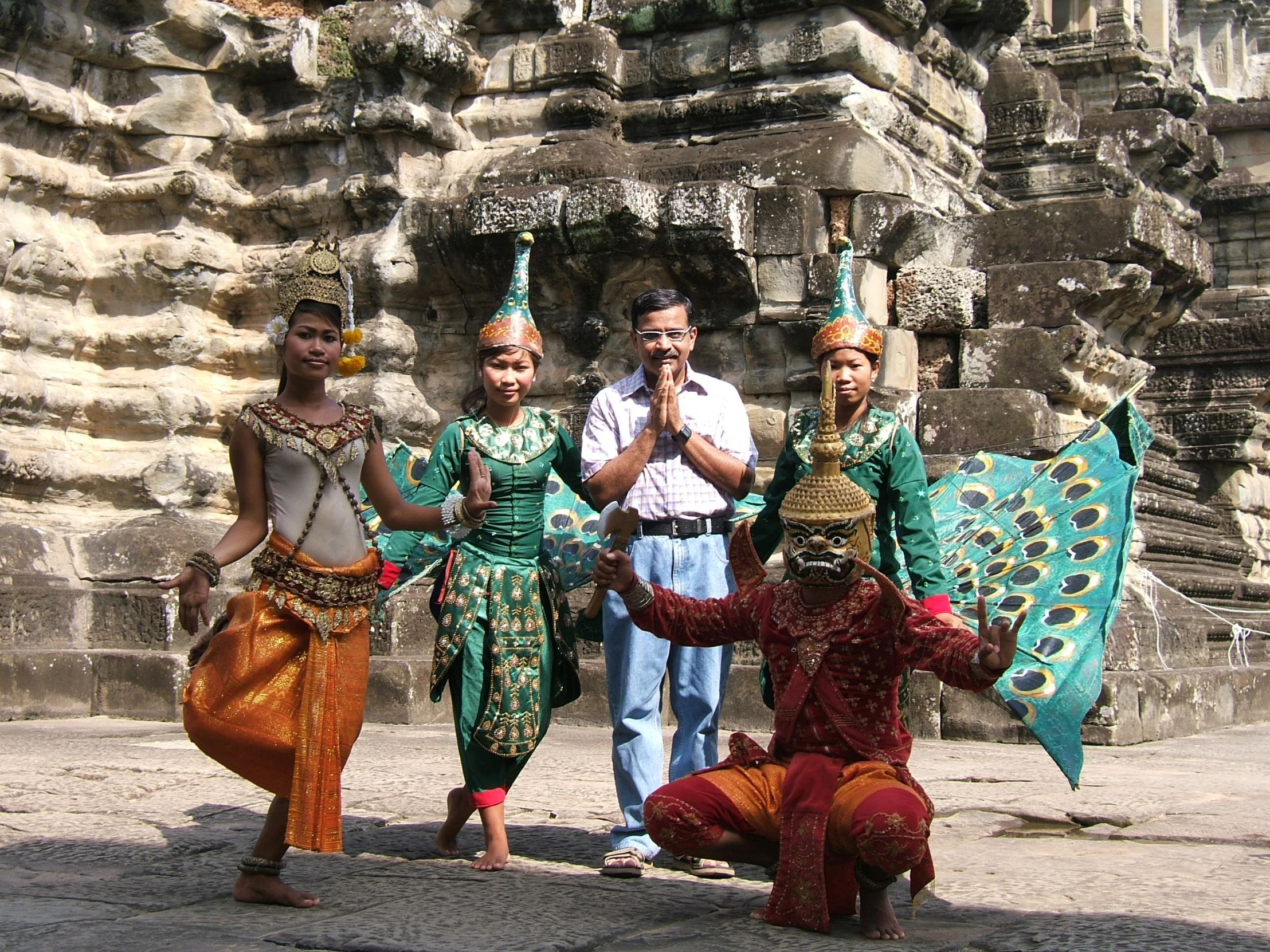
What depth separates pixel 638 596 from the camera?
4098 millimetres

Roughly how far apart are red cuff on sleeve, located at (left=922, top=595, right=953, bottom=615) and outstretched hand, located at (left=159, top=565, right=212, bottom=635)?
1.83m

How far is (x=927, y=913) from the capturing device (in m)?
3.95

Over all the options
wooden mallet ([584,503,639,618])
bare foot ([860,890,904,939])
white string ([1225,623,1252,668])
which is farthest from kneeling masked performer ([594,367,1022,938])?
white string ([1225,623,1252,668])

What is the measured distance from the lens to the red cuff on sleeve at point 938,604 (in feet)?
13.8

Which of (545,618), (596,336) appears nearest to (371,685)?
(596,336)

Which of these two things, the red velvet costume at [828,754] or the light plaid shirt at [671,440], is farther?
the light plaid shirt at [671,440]

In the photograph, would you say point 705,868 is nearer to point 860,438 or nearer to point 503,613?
point 503,613

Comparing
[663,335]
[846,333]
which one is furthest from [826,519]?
[663,335]

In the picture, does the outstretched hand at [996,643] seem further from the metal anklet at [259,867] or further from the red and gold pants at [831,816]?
the metal anklet at [259,867]

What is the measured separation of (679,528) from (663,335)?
23.3 inches

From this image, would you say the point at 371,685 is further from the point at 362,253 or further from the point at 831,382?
the point at 831,382

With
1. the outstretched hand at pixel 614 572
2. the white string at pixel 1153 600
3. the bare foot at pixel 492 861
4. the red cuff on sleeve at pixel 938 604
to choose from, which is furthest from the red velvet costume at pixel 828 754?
the white string at pixel 1153 600

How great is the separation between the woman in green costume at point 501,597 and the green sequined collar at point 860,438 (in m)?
0.78

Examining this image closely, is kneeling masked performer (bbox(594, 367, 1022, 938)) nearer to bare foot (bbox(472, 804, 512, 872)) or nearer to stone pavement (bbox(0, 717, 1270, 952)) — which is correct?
stone pavement (bbox(0, 717, 1270, 952))
